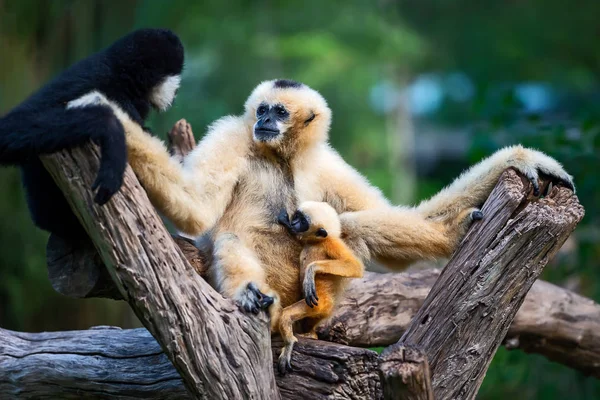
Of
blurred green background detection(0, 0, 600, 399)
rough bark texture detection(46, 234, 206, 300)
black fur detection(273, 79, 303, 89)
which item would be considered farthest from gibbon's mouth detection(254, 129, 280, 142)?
blurred green background detection(0, 0, 600, 399)

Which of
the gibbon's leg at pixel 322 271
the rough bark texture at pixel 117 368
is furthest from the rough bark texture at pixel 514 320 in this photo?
the rough bark texture at pixel 117 368

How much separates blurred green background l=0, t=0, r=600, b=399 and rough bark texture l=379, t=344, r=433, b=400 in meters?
4.14

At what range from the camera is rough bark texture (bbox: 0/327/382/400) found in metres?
4.01

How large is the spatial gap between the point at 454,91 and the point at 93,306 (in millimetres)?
13161

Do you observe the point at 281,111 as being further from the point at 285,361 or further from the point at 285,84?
the point at 285,361

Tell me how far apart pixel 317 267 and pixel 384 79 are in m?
13.6

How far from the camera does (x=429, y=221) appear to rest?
176 inches

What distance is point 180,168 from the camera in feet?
13.0

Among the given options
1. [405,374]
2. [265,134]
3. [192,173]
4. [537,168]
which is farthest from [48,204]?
[537,168]

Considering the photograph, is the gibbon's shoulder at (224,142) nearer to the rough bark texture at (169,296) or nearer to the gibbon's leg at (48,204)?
the gibbon's leg at (48,204)

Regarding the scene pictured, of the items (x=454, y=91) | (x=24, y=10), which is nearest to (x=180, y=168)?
(x=24, y=10)

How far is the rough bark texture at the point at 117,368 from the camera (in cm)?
401

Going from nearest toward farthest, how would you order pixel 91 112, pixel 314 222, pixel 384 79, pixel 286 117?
pixel 91 112 < pixel 314 222 < pixel 286 117 < pixel 384 79

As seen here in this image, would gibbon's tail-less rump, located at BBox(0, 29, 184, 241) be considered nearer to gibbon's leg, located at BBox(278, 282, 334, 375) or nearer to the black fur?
the black fur
